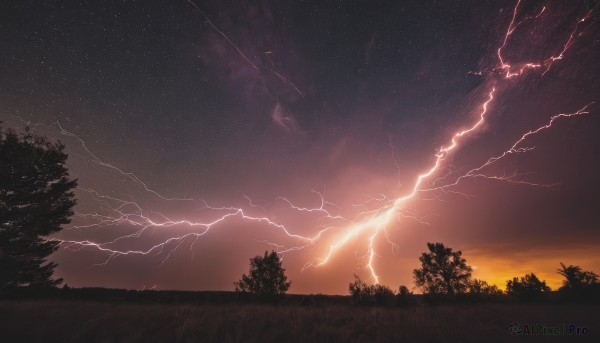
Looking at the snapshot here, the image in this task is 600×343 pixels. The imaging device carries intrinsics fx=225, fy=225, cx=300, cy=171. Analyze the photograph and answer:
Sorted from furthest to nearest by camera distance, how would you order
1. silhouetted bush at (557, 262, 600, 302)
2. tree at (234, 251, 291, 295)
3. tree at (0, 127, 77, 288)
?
tree at (234, 251, 291, 295) → silhouetted bush at (557, 262, 600, 302) → tree at (0, 127, 77, 288)

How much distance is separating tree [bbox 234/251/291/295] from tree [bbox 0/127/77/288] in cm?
1763

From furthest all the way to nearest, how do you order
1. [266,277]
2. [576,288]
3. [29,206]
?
[266,277], [576,288], [29,206]

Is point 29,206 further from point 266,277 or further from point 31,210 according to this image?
point 266,277

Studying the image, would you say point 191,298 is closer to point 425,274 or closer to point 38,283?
point 38,283

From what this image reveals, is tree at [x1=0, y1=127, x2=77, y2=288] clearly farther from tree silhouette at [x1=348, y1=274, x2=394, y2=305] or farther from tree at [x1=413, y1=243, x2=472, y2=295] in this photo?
tree at [x1=413, y1=243, x2=472, y2=295]

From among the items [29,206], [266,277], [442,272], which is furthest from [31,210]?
[442,272]

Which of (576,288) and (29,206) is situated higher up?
(29,206)

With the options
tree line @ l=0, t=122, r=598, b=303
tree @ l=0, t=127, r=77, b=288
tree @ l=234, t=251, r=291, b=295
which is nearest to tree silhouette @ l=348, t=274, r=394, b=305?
tree line @ l=0, t=122, r=598, b=303

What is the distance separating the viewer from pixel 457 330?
5.65 metres

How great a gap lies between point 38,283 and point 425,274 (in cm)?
4025

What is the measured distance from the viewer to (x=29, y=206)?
14.5 metres

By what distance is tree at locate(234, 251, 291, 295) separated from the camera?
1116 inches

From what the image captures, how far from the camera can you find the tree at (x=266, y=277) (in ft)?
93.0

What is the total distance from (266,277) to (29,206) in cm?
2270
